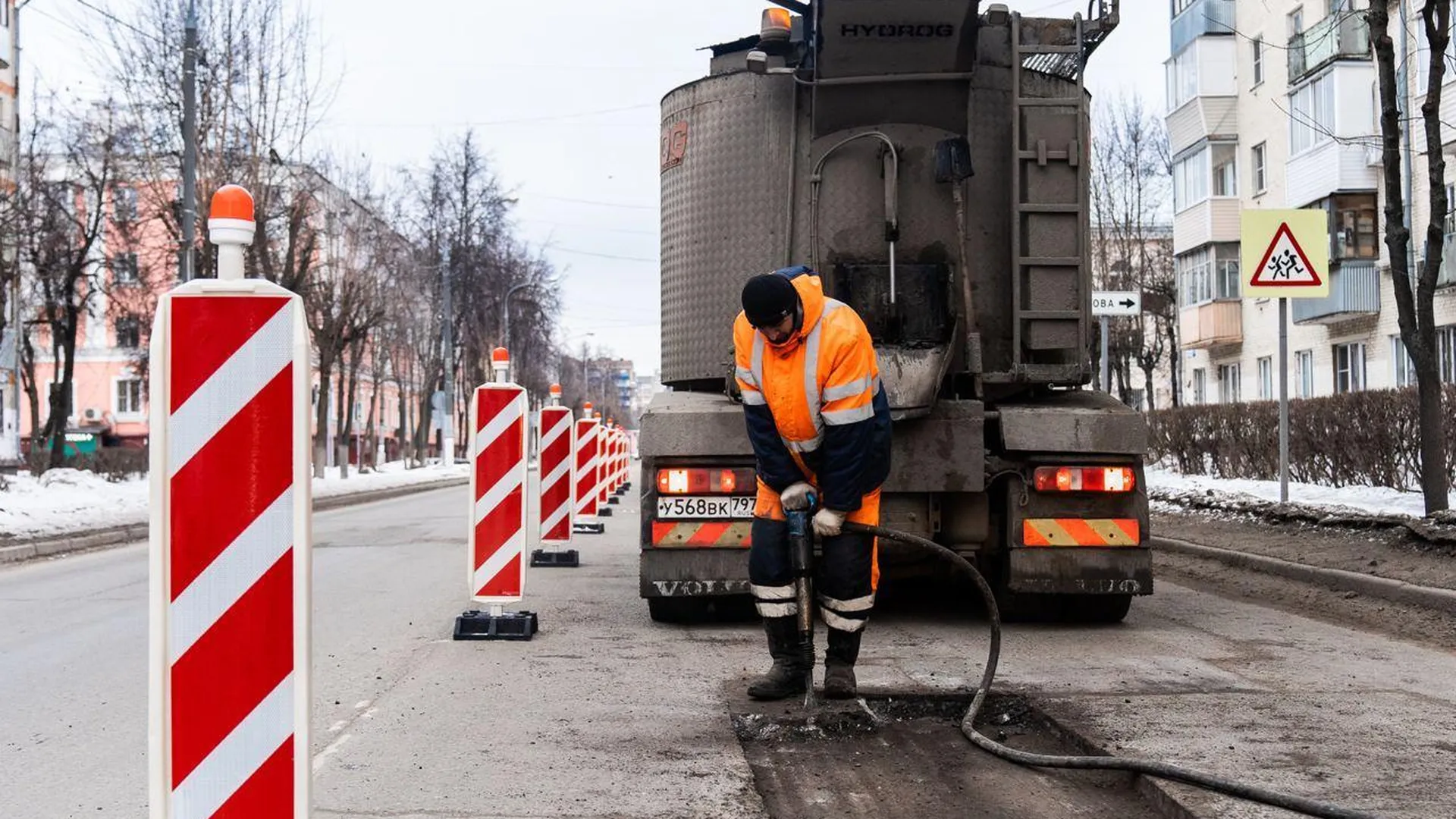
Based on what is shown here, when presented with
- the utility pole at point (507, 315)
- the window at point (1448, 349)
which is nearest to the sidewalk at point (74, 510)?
the window at point (1448, 349)

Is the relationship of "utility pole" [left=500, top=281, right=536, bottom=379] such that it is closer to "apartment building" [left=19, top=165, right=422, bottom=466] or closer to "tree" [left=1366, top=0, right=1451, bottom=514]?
"apartment building" [left=19, top=165, right=422, bottom=466]

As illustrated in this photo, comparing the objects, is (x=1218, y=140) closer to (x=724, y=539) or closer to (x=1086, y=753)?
(x=724, y=539)

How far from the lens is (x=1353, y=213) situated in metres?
29.4

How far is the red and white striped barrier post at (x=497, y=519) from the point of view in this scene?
7879 mm

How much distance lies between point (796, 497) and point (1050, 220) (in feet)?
10.4

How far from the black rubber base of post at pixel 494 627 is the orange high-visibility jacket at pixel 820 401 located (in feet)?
8.74

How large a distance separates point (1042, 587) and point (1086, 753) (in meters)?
3.01

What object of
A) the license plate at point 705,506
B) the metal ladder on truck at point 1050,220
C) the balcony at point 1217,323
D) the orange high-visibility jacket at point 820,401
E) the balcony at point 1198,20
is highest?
the balcony at point 1198,20

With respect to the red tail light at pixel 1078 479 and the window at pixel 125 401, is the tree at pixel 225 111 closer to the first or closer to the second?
the red tail light at pixel 1078 479

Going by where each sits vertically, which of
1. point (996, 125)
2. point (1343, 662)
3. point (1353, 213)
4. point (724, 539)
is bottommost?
point (1343, 662)

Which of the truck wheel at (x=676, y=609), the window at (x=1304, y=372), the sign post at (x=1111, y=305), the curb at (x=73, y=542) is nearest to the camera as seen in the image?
the truck wheel at (x=676, y=609)

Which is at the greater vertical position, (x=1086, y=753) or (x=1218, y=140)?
(x=1218, y=140)

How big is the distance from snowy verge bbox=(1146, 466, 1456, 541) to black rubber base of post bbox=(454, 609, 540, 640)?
6492mm

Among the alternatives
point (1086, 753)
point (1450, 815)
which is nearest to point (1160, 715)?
point (1086, 753)
